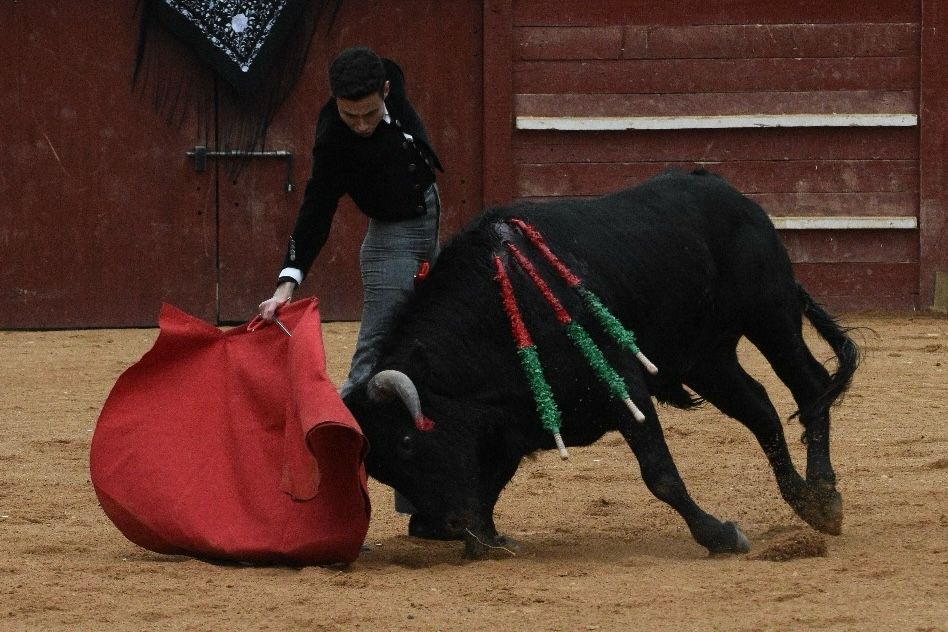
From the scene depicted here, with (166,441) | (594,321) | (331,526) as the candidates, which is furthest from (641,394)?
(166,441)

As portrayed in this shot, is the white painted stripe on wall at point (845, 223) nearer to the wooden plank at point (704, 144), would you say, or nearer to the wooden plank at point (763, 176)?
the wooden plank at point (763, 176)

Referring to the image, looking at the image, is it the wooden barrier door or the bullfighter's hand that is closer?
the bullfighter's hand

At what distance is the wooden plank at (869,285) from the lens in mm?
10781

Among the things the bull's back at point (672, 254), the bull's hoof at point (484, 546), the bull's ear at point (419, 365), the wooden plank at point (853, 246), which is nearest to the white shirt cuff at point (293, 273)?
the bull's ear at point (419, 365)

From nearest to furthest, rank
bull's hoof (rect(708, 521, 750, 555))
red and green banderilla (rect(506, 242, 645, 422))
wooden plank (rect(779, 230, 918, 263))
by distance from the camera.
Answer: bull's hoof (rect(708, 521, 750, 555)) → red and green banderilla (rect(506, 242, 645, 422)) → wooden plank (rect(779, 230, 918, 263))

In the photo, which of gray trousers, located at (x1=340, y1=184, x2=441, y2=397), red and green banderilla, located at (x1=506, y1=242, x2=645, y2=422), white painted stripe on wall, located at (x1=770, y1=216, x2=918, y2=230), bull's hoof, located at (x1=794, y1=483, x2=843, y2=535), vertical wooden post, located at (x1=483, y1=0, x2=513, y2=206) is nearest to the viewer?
red and green banderilla, located at (x1=506, y1=242, x2=645, y2=422)

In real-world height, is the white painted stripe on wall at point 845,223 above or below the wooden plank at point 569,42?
below

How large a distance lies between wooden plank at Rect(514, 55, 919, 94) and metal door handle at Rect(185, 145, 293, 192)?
156 centimetres

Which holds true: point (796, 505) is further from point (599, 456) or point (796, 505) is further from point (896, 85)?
point (896, 85)

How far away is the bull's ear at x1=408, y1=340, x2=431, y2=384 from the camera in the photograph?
4.56m

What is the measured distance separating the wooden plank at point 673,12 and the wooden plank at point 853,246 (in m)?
1.41

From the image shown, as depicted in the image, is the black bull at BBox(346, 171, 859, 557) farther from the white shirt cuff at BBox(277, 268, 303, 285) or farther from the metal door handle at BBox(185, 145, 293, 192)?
the metal door handle at BBox(185, 145, 293, 192)

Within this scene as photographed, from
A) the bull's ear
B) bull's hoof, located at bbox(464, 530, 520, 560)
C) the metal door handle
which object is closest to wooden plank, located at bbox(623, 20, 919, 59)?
the metal door handle

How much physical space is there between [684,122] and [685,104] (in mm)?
126
